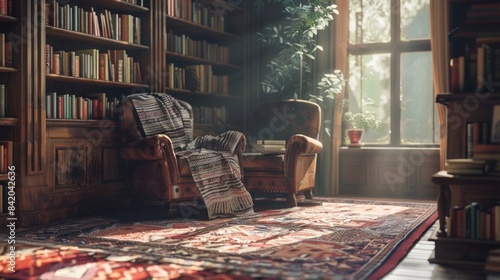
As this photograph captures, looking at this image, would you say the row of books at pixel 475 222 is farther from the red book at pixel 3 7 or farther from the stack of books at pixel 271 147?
the red book at pixel 3 7

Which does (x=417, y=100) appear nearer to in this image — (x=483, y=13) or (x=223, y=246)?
(x=483, y=13)

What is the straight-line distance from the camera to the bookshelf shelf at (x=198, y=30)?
6.11 meters

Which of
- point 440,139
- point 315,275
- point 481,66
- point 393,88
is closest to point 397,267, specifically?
point 315,275

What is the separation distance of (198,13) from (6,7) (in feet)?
7.92

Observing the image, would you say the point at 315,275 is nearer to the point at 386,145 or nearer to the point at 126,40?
the point at 126,40

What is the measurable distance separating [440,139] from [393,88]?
0.85 m

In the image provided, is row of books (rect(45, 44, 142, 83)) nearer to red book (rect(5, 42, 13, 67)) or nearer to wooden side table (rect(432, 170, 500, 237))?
red book (rect(5, 42, 13, 67))

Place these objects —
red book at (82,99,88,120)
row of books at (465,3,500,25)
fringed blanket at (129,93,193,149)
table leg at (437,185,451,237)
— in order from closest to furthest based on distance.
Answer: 1. table leg at (437,185,451,237)
2. row of books at (465,3,500,25)
3. red book at (82,99,88,120)
4. fringed blanket at (129,93,193,149)

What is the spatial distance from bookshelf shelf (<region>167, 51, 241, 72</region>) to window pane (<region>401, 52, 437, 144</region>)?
77.3 inches

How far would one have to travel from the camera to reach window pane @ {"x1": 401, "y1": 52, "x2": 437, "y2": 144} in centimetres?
679

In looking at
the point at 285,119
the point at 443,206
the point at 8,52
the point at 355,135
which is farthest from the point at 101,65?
the point at 443,206

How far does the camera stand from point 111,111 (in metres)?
5.35

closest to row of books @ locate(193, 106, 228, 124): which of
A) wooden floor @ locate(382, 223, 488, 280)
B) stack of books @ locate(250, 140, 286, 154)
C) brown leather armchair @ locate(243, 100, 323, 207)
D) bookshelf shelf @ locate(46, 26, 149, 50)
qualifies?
brown leather armchair @ locate(243, 100, 323, 207)

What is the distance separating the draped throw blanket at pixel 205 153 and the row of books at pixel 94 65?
11.9 inches
